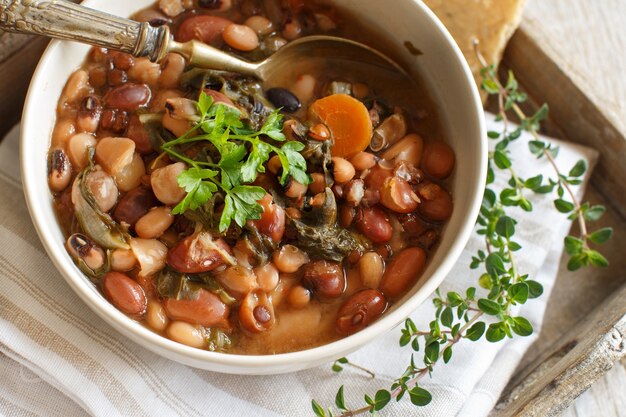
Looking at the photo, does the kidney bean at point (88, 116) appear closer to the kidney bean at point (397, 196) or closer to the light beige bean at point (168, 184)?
the light beige bean at point (168, 184)

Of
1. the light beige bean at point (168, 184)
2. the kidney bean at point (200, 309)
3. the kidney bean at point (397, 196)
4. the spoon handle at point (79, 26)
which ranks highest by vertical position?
the spoon handle at point (79, 26)

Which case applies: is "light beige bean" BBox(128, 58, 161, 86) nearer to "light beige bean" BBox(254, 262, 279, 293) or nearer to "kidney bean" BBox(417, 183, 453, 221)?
"light beige bean" BBox(254, 262, 279, 293)

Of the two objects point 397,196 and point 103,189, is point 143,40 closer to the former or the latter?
point 103,189

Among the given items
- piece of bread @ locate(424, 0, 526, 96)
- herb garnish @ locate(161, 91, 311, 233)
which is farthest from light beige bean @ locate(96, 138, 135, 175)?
piece of bread @ locate(424, 0, 526, 96)

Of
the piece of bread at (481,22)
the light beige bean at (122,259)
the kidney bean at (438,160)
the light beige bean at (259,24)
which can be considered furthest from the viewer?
the piece of bread at (481,22)

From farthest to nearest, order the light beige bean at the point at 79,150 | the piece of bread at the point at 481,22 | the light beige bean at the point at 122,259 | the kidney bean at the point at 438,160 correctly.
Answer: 1. the piece of bread at the point at 481,22
2. the kidney bean at the point at 438,160
3. the light beige bean at the point at 79,150
4. the light beige bean at the point at 122,259

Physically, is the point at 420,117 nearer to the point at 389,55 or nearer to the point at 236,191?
the point at 389,55

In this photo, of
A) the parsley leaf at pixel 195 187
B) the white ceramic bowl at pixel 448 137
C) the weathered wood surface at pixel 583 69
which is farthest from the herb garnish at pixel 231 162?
the weathered wood surface at pixel 583 69
